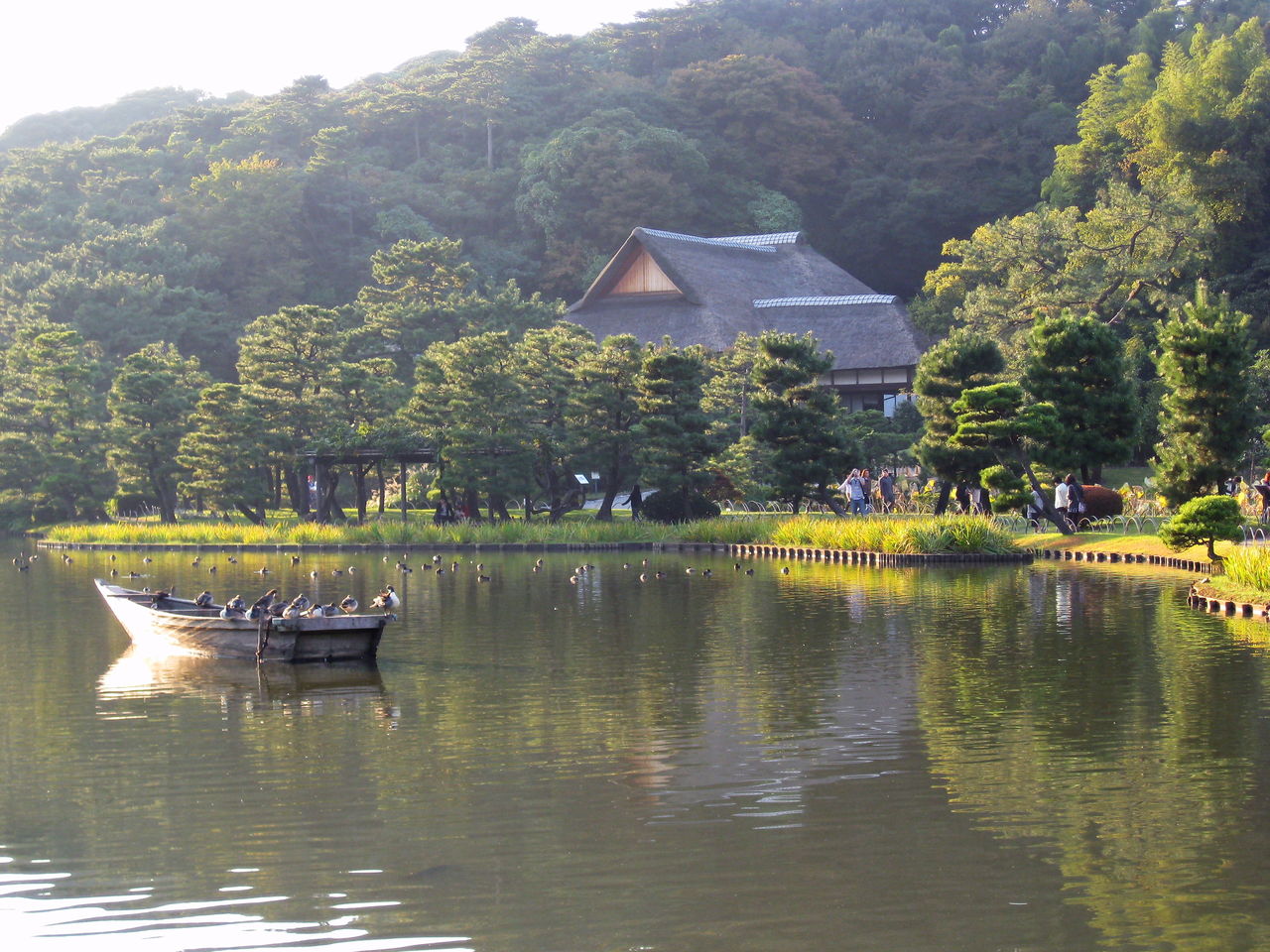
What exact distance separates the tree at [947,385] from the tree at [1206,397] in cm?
508

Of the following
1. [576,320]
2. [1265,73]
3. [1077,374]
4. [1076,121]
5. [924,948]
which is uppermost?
[1076,121]

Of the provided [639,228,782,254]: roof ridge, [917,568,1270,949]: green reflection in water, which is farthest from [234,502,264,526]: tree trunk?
[917,568,1270,949]: green reflection in water

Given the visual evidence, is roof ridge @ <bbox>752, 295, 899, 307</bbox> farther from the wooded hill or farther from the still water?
the still water

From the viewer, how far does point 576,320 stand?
5262 cm

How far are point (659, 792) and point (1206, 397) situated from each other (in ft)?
65.0

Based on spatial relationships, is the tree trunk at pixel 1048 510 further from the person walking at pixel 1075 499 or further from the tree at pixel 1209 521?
the tree at pixel 1209 521

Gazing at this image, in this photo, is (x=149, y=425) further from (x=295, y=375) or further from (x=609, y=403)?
(x=609, y=403)

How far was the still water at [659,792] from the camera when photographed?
7.07m

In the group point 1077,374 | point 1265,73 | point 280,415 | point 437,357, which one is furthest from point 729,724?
point 1265,73

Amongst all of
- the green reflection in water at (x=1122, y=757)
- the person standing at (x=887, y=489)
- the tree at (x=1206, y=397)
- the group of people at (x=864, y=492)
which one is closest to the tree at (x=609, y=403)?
the group of people at (x=864, y=492)

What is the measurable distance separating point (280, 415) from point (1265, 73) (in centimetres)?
3045

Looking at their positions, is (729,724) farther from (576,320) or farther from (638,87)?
(638,87)

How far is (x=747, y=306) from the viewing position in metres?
52.7

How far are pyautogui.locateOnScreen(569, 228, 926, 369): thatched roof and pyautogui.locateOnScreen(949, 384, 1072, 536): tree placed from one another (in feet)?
58.5
